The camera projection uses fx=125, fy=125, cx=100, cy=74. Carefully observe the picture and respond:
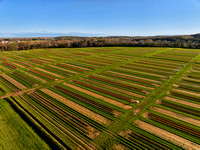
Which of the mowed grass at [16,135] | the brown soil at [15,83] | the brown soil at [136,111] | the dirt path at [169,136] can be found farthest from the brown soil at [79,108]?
the mowed grass at [16,135]

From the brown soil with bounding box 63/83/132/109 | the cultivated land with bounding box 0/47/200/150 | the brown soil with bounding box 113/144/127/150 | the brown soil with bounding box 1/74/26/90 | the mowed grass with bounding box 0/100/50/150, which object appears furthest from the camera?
the brown soil with bounding box 1/74/26/90

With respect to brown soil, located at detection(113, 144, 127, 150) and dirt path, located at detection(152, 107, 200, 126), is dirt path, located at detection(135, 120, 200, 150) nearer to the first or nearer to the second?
dirt path, located at detection(152, 107, 200, 126)

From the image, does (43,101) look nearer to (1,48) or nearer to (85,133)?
(85,133)

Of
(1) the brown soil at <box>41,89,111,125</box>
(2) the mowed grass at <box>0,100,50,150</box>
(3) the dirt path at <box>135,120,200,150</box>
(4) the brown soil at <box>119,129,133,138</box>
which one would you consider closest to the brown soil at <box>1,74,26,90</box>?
(1) the brown soil at <box>41,89,111,125</box>

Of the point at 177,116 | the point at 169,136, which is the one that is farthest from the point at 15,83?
the point at 177,116

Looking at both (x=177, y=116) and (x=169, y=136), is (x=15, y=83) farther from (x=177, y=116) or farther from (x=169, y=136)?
(x=177, y=116)

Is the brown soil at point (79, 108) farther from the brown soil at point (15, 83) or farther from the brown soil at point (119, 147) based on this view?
the brown soil at point (15, 83)

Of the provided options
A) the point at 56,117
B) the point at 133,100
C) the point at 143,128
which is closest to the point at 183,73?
the point at 133,100
